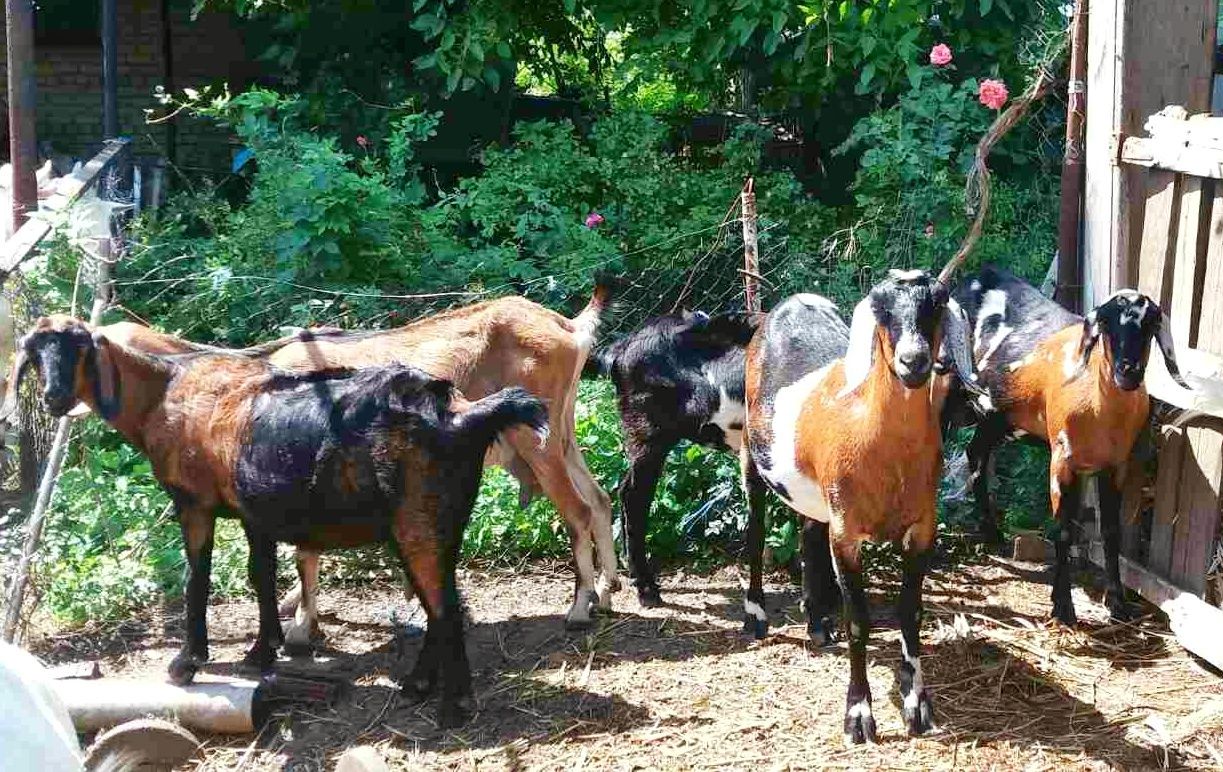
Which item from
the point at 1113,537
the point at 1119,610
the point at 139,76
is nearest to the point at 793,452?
the point at 1113,537

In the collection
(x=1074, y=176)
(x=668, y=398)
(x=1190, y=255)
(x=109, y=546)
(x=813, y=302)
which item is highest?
(x=1074, y=176)

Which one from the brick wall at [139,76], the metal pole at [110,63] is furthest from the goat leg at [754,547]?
the brick wall at [139,76]

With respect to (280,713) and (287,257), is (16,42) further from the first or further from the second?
(280,713)

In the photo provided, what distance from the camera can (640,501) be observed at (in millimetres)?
6953

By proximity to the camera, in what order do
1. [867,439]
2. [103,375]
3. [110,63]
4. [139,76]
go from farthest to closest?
[139,76] → [110,63] → [103,375] → [867,439]

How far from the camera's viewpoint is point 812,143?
10.9 meters

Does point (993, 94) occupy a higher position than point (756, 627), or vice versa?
point (993, 94)

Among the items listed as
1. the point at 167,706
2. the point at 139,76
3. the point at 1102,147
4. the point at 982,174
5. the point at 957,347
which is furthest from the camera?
the point at 139,76

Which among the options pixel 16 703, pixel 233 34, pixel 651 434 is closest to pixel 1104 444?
pixel 651 434

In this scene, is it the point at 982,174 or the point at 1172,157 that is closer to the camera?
the point at 1172,157

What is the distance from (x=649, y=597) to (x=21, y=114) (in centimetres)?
481

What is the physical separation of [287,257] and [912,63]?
4126mm

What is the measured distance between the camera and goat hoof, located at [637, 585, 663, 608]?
6816 millimetres

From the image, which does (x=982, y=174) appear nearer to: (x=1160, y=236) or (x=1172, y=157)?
(x=1160, y=236)
